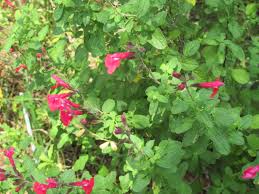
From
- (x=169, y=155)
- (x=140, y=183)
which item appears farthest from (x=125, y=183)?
(x=169, y=155)

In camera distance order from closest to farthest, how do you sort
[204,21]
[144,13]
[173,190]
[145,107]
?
[144,13]
[173,190]
[145,107]
[204,21]

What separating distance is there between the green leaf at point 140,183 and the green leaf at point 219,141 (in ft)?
1.53

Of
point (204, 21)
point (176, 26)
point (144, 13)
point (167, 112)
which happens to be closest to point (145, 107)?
point (167, 112)

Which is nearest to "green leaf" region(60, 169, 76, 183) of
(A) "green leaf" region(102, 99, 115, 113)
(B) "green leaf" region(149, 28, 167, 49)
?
(A) "green leaf" region(102, 99, 115, 113)

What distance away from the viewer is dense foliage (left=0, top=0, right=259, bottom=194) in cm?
252

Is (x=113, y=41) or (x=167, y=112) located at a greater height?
(x=113, y=41)

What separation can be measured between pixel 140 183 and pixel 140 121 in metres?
0.53

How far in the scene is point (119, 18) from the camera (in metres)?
2.60

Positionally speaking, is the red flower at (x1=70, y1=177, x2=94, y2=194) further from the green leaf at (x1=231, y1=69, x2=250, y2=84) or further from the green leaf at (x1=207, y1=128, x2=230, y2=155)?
the green leaf at (x1=231, y1=69, x2=250, y2=84)

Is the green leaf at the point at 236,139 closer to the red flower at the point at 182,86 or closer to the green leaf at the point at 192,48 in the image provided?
the red flower at the point at 182,86

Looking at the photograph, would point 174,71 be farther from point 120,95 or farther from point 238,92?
point 238,92

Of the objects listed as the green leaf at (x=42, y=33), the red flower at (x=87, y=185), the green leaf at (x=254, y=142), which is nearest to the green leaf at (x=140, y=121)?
the red flower at (x=87, y=185)

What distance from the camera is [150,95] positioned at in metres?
2.58

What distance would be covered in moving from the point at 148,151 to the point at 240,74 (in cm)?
110
